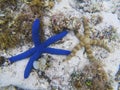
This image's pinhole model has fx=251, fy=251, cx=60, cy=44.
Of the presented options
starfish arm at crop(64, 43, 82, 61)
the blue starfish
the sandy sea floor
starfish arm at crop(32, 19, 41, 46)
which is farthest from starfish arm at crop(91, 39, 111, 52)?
starfish arm at crop(32, 19, 41, 46)

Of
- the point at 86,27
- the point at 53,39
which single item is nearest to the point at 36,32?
the point at 53,39

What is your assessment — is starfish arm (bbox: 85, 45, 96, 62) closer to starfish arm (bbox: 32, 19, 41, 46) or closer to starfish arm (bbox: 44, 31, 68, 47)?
starfish arm (bbox: 44, 31, 68, 47)

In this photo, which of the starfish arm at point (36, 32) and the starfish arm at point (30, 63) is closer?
the starfish arm at point (36, 32)

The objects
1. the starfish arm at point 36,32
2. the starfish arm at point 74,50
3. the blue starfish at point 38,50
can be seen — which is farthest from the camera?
the starfish arm at point 74,50

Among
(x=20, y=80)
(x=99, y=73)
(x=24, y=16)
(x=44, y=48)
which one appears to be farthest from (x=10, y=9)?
(x=99, y=73)

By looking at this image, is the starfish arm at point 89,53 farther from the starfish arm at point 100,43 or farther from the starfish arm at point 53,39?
the starfish arm at point 53,39

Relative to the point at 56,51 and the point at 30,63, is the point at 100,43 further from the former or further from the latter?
the point at 30,63

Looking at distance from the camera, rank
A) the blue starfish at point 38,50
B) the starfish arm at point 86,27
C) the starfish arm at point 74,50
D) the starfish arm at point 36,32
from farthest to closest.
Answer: the starfish arm at point 86,27 < the starfish arm at point 74,50 < the blue starfish at point 38,50 < the starfish arm at point 36,32

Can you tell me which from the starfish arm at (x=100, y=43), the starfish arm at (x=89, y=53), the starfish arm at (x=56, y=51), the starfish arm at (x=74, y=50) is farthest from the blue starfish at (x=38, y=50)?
the starfish arm at (x=100, y=43)

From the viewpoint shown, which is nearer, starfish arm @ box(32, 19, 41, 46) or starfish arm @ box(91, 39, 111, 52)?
starfish arm @ box(32, 19, 41, 46)
